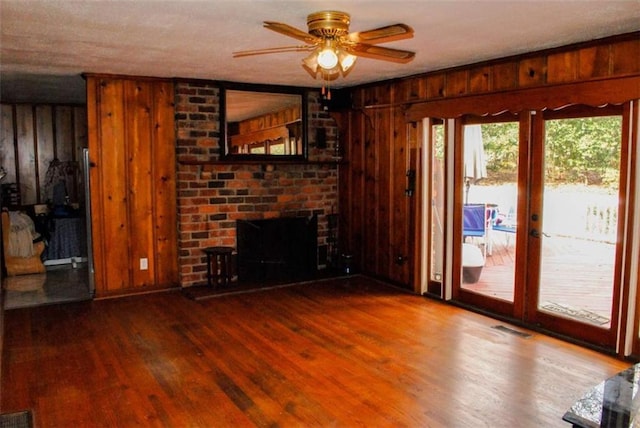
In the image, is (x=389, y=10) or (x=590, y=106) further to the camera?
(x=590, y=106)

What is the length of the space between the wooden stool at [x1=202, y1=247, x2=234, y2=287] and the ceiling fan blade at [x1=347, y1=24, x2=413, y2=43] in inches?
132

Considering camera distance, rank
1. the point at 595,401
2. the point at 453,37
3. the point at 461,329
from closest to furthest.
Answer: the point at 595,401, the point at 453,37, the point at 461,329

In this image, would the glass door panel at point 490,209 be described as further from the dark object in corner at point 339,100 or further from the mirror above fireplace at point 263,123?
the mirror above fireplace at point 263,123

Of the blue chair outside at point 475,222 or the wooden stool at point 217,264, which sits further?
the wooden stool at point 217,264

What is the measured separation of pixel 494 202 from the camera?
4.79 metres

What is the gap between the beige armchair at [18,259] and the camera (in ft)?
20.4

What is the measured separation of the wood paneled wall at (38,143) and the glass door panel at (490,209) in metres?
5.47

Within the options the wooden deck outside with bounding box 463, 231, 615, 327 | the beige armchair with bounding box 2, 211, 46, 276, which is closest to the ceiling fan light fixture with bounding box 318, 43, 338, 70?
the wooden deck outside with bounding box 463, 231, 615, 327

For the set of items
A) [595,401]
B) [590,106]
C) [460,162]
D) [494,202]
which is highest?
[590,106]

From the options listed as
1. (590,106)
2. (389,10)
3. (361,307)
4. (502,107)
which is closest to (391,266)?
(361,307)

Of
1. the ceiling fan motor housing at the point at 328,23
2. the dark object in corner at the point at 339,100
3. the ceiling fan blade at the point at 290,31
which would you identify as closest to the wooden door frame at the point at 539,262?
the ceiling fan motor housing at the point at 328,23

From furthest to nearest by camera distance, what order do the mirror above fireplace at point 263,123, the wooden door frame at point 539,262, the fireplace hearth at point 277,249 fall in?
the fireplace hearth at point 277,249 < the mirror above fireplace at point 263,123 < the wooden door frame at point 539,262

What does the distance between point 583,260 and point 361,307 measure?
2.00m

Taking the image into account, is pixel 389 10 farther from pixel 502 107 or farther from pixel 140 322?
pixel 140 322
